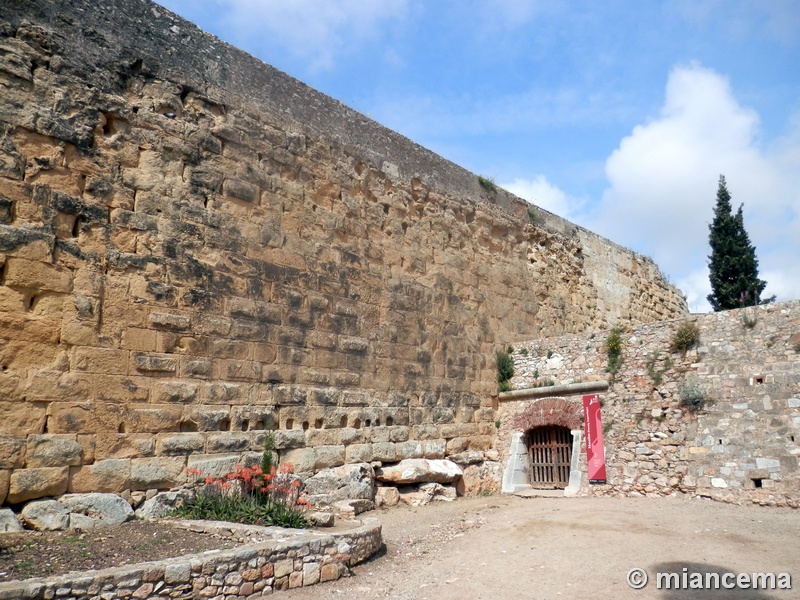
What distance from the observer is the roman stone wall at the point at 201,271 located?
6.70 m

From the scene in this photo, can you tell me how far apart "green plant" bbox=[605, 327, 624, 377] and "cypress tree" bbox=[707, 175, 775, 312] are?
10866 millimetres

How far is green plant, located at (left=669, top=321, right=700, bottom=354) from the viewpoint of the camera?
984 cm

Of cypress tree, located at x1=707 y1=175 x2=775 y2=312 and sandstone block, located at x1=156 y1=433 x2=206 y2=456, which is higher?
cypress tree, located at x1=707 y1=175 x2=775 y2=312

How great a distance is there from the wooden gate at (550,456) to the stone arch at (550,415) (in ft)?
0.74

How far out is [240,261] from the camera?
8.41 metres

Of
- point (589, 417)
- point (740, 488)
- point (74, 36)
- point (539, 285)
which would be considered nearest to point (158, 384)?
point (74, 36)

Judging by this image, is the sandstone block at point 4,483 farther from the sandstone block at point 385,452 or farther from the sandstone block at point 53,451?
the sandstone block at point 385,452

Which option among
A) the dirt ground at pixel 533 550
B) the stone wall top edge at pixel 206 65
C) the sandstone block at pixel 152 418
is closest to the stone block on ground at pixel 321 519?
the dirt ground at pixel 533 550

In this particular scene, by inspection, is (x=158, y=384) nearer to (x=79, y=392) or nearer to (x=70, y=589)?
(x=79, y=392)

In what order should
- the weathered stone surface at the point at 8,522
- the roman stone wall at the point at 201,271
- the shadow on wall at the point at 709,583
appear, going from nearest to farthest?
the shadow on wall at the point at 709,583, the weathered stone surface at the point at 8,522, the roman stone wall at the point at 201,271

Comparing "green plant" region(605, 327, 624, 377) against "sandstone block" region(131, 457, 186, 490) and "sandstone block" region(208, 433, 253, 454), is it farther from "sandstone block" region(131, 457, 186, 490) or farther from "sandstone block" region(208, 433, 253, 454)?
"sandstone block" region(131, 457, 186, 490)

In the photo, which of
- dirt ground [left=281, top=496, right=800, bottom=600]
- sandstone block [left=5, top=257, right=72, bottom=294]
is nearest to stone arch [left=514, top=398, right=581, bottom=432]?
dirt ground [left=281, top=496, right=800, bottom=600]

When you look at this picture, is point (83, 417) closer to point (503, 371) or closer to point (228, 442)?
point (228, 442)

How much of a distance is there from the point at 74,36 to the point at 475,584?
694cm
